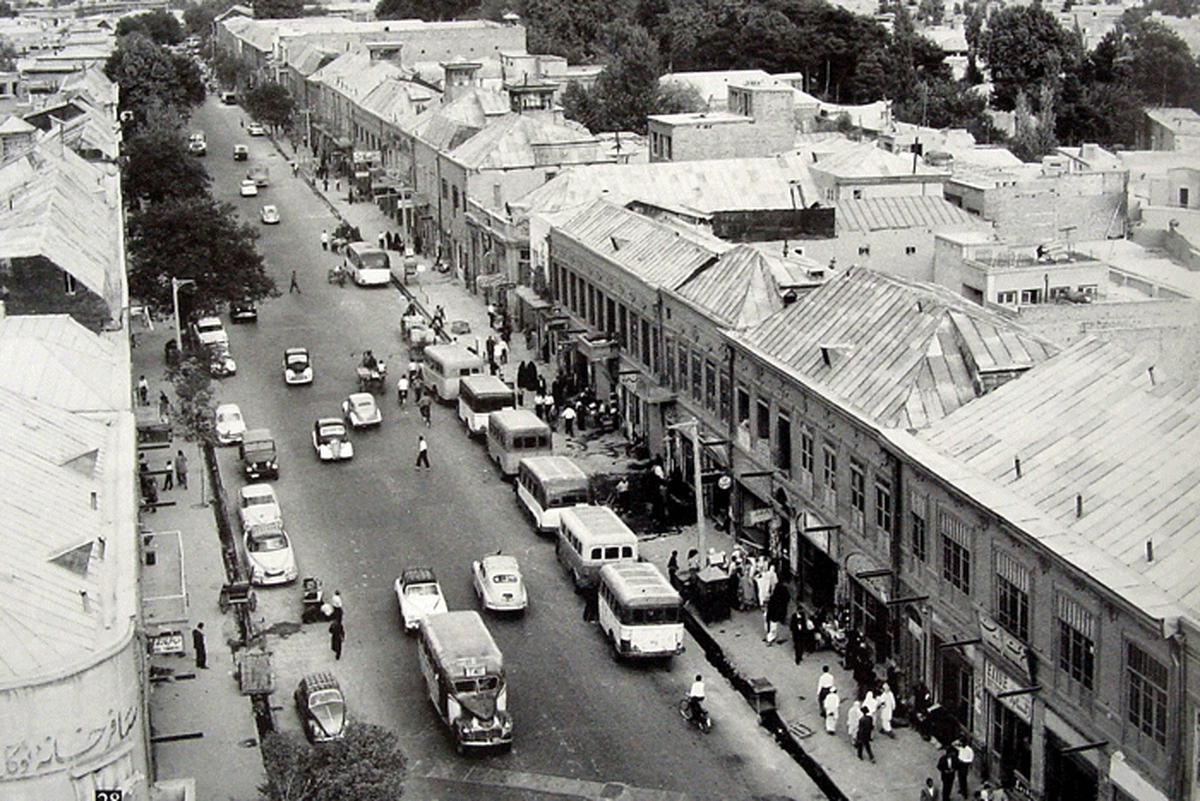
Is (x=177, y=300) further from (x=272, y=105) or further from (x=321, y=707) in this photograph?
(x=272, y=105)

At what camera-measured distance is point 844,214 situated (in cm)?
7319

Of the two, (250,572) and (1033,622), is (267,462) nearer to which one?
(250,572)

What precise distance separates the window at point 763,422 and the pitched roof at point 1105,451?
374 inches

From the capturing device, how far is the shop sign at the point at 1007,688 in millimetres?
36125

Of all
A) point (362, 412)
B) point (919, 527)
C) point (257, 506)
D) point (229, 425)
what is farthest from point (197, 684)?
point (362, 412)

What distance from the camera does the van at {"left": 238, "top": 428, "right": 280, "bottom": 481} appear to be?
59.2 m

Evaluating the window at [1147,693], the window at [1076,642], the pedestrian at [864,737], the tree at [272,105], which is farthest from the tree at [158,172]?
the window at [1147,693]

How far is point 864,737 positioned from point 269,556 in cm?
1961

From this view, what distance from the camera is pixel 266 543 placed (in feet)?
165

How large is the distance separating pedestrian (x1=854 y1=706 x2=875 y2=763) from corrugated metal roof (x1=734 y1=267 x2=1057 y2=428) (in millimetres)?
7720

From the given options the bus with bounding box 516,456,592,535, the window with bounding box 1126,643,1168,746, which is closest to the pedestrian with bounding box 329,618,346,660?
the bus with bounding box 516,456,592,535

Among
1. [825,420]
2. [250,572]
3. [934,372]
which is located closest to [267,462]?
[250,572]

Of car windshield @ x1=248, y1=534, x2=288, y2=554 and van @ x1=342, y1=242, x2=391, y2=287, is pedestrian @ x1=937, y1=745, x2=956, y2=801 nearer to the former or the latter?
car windshield @ x1=248, y1=534, x2=288, y2=554

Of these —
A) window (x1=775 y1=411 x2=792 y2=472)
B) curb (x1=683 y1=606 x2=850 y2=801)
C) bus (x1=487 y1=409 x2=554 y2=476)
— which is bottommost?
curb (x1=683 y1=606 x2=850 y2=801)
